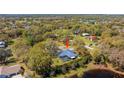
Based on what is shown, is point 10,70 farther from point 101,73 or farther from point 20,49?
point 101,73

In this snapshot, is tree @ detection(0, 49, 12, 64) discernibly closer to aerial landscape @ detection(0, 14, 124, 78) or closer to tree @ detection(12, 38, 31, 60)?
aerial landscape @ detection(0, 14, 124, 78)

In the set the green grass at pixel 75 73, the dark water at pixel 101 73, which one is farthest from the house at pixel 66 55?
the dark water at pixel 101 73

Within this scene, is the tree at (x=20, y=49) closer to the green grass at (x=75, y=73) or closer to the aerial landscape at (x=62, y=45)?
the aerial landscape at (x=62, y=45)

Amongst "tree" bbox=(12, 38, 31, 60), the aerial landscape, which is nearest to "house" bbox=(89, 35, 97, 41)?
the aerial landscape
